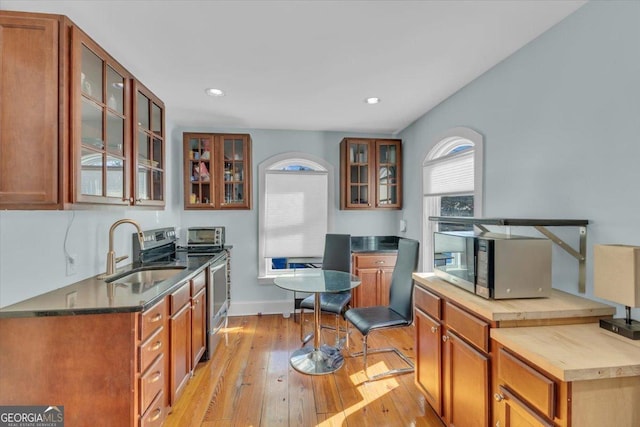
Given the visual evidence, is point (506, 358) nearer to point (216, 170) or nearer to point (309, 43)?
point (309, 43)

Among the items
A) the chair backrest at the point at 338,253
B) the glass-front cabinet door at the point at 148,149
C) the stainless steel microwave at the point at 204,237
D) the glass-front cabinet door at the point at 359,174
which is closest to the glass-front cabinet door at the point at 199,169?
the stainless steel microwave at the point at 204,237

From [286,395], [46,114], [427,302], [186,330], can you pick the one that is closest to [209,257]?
[186,330]

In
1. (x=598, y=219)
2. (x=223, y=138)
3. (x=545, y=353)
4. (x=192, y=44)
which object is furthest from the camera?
(x=223, y=138)

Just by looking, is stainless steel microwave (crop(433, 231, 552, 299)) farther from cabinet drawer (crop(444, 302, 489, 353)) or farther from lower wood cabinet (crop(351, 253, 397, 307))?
lower wood cabinet (crop(351, 253, 397, 307))

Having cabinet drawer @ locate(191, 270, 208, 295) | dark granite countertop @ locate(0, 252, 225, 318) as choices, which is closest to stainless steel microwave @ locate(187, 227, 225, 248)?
cabinet drawer @ locate(191, 270, 208, 295)

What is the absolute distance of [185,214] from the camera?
377cm

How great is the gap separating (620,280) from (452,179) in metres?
1.79

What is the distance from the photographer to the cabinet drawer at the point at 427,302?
1837mm

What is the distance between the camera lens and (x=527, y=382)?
1.14 metres

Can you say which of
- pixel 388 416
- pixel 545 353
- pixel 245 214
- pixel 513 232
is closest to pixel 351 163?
pixel 245 214

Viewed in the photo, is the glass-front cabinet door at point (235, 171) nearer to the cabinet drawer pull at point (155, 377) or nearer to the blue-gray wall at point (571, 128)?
the cabinet drawer pull at point (155, 377)

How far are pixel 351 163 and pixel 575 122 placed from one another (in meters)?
2.41

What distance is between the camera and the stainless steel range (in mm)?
2699

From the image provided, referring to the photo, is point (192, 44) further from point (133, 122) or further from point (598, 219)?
point (598, 219)
